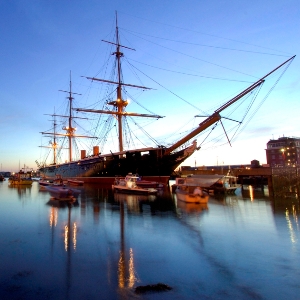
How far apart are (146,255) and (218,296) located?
3138mm

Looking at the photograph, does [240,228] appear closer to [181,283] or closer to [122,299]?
[181,283]

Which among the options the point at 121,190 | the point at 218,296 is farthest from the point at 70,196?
the point at 218,296

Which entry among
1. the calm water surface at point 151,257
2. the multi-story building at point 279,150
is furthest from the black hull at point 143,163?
the multi-story building at point 279,150

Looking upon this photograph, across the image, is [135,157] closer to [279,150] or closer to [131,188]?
[131,188]

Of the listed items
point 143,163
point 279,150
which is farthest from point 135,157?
point 279,150

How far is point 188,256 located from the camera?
8.13 meters

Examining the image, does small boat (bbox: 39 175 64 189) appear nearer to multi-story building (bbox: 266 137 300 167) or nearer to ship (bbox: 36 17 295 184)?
ship (bbox: 36 17 295 184)

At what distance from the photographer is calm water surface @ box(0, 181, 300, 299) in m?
5.85

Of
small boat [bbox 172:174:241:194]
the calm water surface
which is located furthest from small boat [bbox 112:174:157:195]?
the calm water surface

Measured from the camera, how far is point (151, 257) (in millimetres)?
8047

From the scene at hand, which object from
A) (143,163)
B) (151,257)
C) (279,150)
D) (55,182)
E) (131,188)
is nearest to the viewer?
(151,257)

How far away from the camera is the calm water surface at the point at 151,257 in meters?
5.85

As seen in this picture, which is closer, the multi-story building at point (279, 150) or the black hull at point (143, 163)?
the black hull at point (143, 163)

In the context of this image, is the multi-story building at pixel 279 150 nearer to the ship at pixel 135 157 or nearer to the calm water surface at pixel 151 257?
the ship at pixel 135 157
